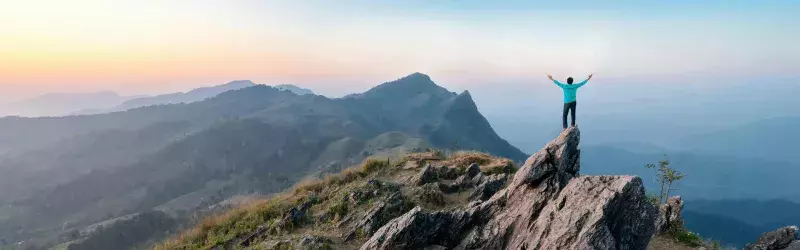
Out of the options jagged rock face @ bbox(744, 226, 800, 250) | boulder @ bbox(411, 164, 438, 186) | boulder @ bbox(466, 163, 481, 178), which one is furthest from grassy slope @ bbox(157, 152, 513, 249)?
jagged rock face @ bbox(744, 226, 800, 250)

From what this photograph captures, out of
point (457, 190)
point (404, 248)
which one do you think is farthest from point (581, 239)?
point (457, 190)

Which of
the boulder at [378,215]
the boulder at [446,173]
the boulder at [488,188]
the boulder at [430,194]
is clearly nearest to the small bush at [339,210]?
the boulder at [378,215]

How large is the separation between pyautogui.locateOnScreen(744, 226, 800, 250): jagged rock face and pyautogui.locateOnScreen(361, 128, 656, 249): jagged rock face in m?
10.7

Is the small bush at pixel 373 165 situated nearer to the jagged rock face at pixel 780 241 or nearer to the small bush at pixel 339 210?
the small bush at pixel 339 210

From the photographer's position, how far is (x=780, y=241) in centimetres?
2023

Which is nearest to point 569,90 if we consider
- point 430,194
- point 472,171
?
point 472,171

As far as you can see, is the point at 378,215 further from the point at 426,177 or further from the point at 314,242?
the point at 426,177

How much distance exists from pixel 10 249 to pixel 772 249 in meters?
231

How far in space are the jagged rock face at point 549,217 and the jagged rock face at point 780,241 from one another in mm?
10749

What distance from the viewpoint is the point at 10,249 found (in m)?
166

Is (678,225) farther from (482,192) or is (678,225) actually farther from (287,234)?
(287,234)

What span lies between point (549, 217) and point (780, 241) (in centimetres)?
1429

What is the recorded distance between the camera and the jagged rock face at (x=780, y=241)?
19797 millimetres

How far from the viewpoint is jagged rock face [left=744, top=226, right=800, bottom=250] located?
1980 centimetres
